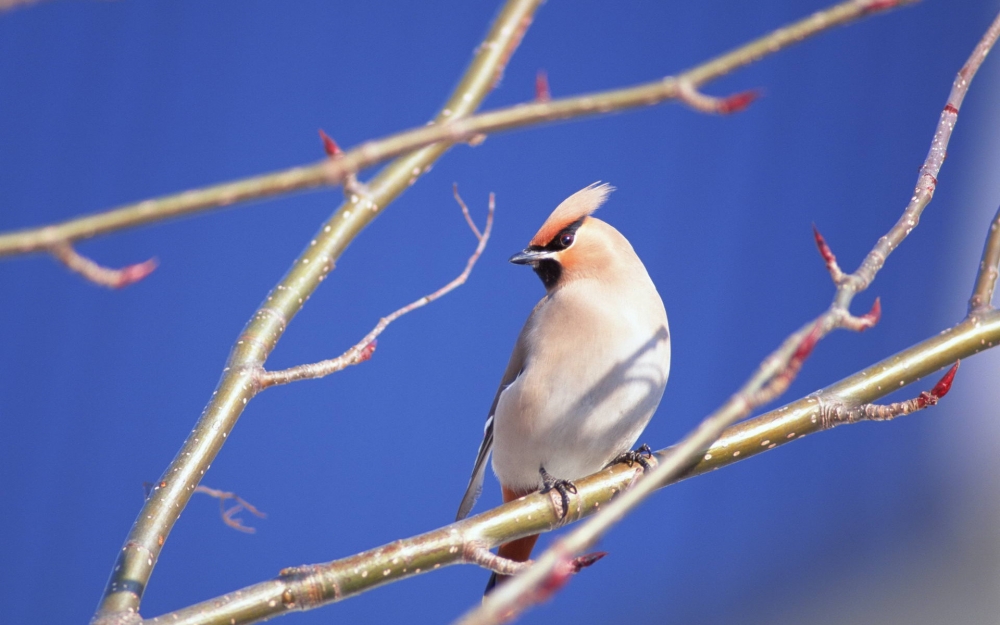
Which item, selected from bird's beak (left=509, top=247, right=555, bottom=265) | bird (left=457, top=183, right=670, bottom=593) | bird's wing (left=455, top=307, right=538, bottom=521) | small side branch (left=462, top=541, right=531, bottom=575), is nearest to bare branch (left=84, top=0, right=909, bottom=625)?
small side branch (left=462, top=541, right=531, bottom=575)

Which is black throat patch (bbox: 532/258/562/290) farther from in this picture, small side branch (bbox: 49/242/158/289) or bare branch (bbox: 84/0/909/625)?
small side branch (bbox: 49/242/158/289)

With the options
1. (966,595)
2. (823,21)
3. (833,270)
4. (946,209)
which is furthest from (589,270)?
(966,595)

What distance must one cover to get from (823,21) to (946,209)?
442 centimetres

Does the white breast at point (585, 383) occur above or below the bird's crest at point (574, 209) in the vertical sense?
below

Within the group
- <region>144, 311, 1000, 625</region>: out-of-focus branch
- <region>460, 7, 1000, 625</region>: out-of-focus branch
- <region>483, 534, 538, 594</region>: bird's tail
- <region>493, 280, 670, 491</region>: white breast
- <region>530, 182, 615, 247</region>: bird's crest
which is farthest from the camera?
<region>530, 182, 615, 247</region>: bird's crest

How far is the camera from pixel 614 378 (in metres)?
2.39

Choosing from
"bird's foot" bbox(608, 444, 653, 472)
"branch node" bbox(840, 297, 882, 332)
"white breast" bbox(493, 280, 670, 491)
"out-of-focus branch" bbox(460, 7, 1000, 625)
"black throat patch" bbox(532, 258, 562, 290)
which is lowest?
"out-of-focus branch" bbox(460, 7, 1000, 625)

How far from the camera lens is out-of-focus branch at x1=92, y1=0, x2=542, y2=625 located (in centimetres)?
136

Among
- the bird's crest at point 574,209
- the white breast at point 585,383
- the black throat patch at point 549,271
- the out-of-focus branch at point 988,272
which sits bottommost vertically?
the out-of-focus branch at point 988,272

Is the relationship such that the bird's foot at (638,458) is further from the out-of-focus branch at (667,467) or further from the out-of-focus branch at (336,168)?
the out-of-focus branch at (336,168)

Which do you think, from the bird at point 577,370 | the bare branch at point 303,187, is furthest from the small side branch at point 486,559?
the bird at point 577,370

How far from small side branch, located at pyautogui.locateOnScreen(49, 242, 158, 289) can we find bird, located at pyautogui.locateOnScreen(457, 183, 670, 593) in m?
1.45

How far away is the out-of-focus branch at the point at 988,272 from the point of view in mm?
1646

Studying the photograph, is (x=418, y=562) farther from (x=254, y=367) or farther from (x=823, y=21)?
(x=823, y=21)
